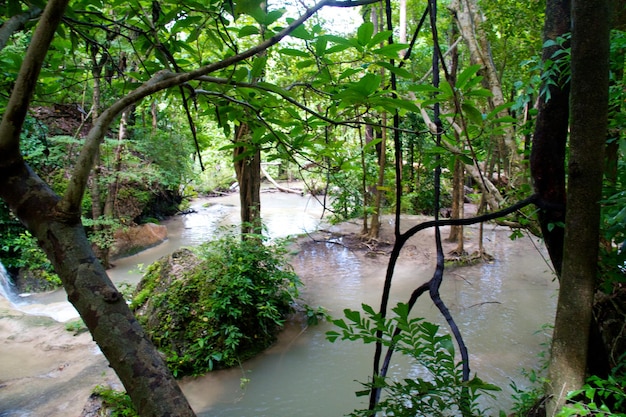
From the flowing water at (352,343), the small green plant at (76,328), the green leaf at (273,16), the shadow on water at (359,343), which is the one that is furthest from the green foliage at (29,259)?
the green leaf at (273,16)

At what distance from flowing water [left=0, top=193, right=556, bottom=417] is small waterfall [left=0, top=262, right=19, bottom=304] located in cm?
23

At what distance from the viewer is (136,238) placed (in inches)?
340

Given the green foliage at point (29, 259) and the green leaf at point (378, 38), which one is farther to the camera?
the green foliage at point (29, 259)

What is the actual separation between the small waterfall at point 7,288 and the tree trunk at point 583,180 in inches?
288

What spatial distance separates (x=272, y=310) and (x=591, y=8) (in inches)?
157

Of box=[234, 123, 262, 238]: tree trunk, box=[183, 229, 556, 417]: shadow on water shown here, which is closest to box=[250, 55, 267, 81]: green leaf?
box=[183, 229, 556, 417]: shadow on water

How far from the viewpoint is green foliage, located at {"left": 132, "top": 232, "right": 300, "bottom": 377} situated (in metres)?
4.00

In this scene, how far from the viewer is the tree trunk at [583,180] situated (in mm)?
1040

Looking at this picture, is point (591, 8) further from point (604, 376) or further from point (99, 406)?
point (99, 406)

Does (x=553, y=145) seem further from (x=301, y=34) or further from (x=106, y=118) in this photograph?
(x=106, y=118)

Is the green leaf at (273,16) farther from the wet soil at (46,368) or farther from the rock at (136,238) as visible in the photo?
the rock at (136,238)

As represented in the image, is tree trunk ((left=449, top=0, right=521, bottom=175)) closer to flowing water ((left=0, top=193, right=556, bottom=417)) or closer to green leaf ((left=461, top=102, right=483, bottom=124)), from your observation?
flowing water ((left=0, top=193, right=556, bottom=417))

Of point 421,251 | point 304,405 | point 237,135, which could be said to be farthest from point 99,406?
point 421,251

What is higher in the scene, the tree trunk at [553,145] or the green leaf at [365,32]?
the green leaf at [365,32]
